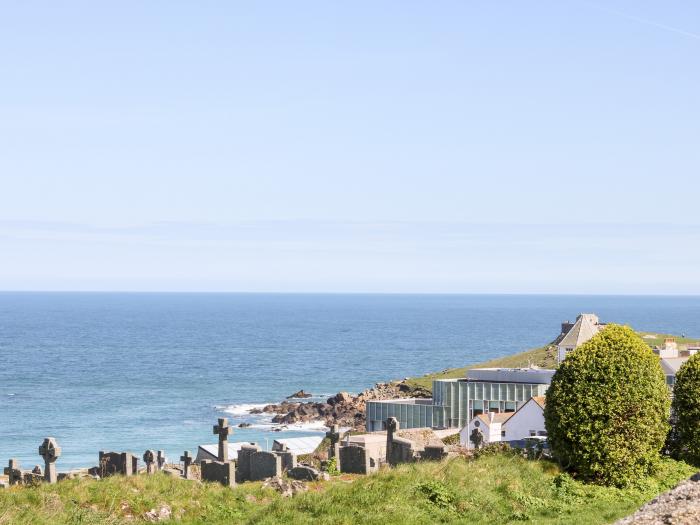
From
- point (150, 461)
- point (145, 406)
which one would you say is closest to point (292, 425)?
point (145, 406)

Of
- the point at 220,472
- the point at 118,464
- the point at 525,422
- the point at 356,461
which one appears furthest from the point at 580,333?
the point at 220,472

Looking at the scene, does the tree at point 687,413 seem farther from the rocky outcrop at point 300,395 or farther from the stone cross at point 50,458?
the rocky outcrop at point 300,395

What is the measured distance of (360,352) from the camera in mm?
199875

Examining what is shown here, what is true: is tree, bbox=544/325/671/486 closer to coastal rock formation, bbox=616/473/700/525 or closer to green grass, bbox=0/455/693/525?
green grass, bbox=0/455/693/525

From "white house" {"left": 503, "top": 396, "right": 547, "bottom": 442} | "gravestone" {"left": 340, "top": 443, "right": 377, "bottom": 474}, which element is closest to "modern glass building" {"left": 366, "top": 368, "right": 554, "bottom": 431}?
"white house" {"left": 503, "top": 396, "right": 547, "bottom": 442}

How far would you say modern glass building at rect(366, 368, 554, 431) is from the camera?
2621 inches

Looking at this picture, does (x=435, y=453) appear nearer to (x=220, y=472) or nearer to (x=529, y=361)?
(x=220, y=472)

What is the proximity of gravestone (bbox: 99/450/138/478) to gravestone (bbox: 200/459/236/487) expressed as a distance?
288 centimetres

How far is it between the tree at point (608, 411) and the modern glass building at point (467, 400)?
119 ft

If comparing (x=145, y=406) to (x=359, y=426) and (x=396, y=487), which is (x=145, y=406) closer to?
(x=359, y=426)

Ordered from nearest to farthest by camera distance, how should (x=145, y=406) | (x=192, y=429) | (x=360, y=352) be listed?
1. (x=192, y=429)
2. (x=145, y=406)
3. (x=360, y=352)

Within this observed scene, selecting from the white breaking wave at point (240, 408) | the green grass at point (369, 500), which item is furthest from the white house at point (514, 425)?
the white breaking wave at point (240, 408)

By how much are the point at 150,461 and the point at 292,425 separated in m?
65.1

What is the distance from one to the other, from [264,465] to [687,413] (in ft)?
48.3
